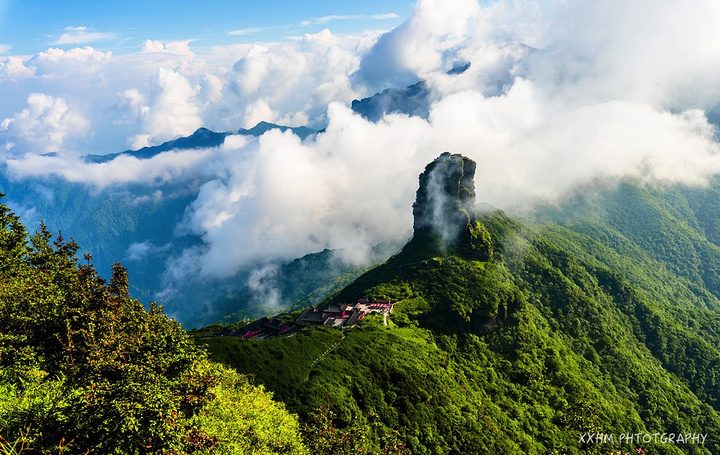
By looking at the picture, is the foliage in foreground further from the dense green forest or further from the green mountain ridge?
the green mountain ridge

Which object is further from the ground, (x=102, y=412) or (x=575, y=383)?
(x=102, y=412)

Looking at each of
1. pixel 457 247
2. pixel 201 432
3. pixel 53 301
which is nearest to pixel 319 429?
pixel 201 432

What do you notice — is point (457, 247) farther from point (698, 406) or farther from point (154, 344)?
point (154, 344)

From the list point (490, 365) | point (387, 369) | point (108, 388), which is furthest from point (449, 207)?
point (108, 388)

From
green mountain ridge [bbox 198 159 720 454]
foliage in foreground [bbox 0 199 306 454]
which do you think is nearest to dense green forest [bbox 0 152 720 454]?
foliage in foreground [bbox 0 199 306 454]

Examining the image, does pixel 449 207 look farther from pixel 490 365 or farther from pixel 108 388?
pixel 108 388

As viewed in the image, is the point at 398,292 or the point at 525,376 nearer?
the point at 525,376
